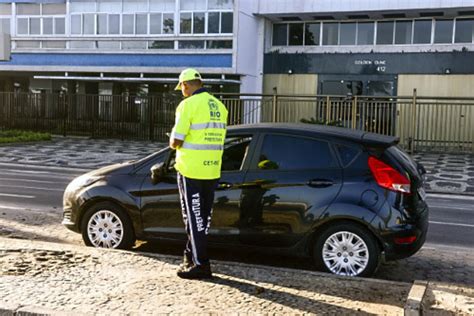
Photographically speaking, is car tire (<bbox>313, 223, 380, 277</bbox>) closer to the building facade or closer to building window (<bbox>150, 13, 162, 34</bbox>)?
the building facade

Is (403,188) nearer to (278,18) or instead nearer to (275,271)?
(275,271)

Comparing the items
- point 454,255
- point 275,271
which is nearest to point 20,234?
point 275,271

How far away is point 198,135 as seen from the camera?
17.8ft

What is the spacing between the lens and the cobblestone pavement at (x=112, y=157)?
619 inches

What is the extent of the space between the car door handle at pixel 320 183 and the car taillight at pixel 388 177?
0.47m

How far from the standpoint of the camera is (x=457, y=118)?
25.1m

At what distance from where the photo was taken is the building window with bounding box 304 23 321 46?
29203mm

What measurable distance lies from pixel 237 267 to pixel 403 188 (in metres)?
1.89

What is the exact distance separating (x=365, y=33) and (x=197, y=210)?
2463 cm

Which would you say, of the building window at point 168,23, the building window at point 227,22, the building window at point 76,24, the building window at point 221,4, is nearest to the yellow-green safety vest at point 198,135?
the building window at point 227,22

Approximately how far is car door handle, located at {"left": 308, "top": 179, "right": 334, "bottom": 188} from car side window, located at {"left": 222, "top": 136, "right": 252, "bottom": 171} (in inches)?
32.1

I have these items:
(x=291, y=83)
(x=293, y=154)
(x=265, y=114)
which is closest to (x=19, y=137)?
(x=265, y=114)

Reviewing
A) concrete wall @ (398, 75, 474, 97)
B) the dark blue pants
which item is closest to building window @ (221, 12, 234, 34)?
concrete wall @ (398, 75, 474, 97)

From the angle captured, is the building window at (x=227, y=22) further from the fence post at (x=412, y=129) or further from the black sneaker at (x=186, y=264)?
the black sneaker at (x=186, y=264)
